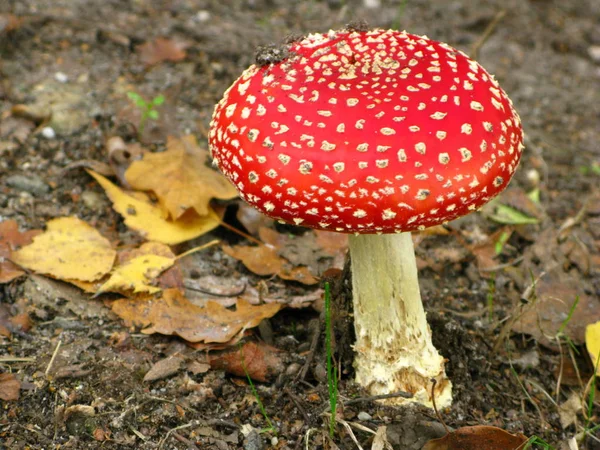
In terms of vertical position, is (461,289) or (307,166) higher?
(307,166)

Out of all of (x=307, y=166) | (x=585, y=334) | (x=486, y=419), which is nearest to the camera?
(x=307, y=166)

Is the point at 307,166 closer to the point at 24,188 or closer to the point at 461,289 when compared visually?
the point at 461,289

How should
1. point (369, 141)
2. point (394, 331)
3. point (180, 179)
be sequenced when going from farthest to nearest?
1. point (180, 179)
2. point (394, 331)
3. point (369, 141)

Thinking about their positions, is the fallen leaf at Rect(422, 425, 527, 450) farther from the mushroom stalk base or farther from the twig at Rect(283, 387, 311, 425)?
the twig at Rect(283, 387, 311, 425)

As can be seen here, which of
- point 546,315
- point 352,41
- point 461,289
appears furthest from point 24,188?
point 546,315

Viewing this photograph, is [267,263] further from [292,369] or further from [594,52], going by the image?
[594,52]

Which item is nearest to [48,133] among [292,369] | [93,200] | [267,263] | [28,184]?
[28,184]

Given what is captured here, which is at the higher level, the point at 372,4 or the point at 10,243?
the point at 372,4

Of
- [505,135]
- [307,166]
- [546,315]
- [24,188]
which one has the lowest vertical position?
[24,188]
